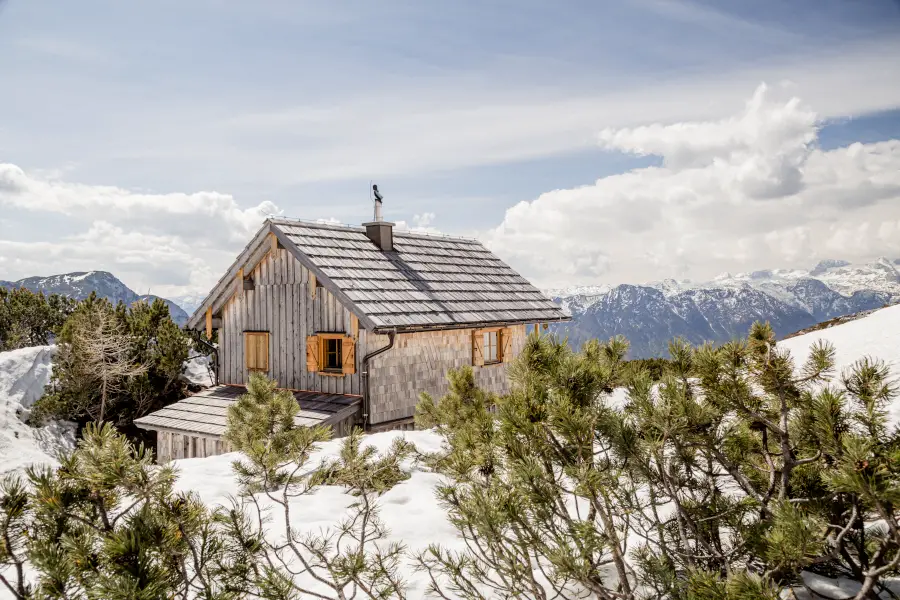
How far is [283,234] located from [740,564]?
43.1 ft

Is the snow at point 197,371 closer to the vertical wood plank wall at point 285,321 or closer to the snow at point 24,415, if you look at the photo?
the snow at point 24,415

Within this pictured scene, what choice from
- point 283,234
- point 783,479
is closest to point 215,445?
point 283,234

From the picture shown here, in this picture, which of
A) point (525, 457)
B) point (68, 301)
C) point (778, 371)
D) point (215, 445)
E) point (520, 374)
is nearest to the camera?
point (525, 457)

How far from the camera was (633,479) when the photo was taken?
358 centimetres

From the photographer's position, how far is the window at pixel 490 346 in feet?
56.2

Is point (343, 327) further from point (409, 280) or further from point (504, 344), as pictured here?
point (504, 344)

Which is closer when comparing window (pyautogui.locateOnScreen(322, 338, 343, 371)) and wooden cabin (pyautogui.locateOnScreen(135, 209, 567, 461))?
wooden cabin (pyautogui.locateOnScreen(135, 209, 567, 461))

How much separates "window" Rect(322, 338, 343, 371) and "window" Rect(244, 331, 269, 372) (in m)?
2.20

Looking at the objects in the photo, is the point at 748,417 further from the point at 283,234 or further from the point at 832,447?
the point at 283,234

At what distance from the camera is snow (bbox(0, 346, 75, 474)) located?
56.5 ft

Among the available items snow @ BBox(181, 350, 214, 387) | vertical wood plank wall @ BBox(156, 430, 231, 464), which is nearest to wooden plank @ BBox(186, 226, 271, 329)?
vertical wood plank wall @ BBox(156, 430, 231, 464)

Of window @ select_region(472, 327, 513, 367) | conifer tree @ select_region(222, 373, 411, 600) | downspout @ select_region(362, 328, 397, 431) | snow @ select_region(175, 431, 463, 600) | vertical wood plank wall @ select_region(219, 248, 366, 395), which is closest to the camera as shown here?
conifer tree @ select_region(222, 373, 411, 600)

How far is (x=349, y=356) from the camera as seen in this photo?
45.8 feet

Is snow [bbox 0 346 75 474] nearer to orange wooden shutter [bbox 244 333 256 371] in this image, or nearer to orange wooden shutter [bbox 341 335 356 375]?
orange wooden shutter [bbox 244 333 256 371]
